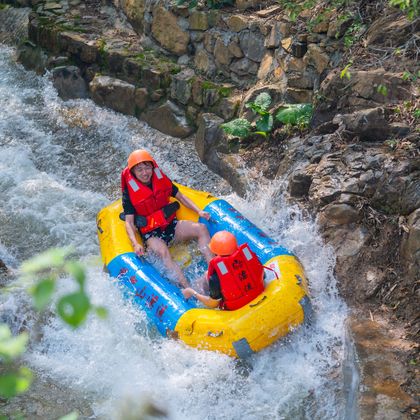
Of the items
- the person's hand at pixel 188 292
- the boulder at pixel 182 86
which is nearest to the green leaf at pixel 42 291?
the person's hand at pixel 188 292

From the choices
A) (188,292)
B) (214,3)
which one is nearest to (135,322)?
(188,292)

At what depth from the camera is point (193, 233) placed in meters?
5.88

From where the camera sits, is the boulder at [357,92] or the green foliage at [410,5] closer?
the green foliage at [410,5]

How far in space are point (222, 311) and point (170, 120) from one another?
387cm

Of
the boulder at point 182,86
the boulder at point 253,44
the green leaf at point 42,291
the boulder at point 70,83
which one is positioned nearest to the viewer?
the green leaf at point 42,291

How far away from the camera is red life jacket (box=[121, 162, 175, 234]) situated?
231 inches

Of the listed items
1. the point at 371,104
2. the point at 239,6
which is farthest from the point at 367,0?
the point at 239,6

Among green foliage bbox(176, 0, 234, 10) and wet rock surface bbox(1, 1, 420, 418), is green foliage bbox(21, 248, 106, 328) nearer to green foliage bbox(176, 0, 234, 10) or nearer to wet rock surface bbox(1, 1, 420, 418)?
wet rock surface bbox(1, 1, 420, 418)

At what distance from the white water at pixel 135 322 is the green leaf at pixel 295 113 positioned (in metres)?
0.78

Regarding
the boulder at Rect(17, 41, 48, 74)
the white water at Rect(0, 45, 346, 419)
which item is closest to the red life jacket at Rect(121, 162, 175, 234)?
the white water at Rect(0, 45, 346, 419)

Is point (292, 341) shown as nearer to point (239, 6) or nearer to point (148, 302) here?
point (148, 302)

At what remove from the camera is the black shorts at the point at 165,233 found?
5888 mm

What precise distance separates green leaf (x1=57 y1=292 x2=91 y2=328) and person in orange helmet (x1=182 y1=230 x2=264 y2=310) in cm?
387

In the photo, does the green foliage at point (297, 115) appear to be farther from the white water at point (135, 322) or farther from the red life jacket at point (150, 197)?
the red life jacket at point (150, 197)
